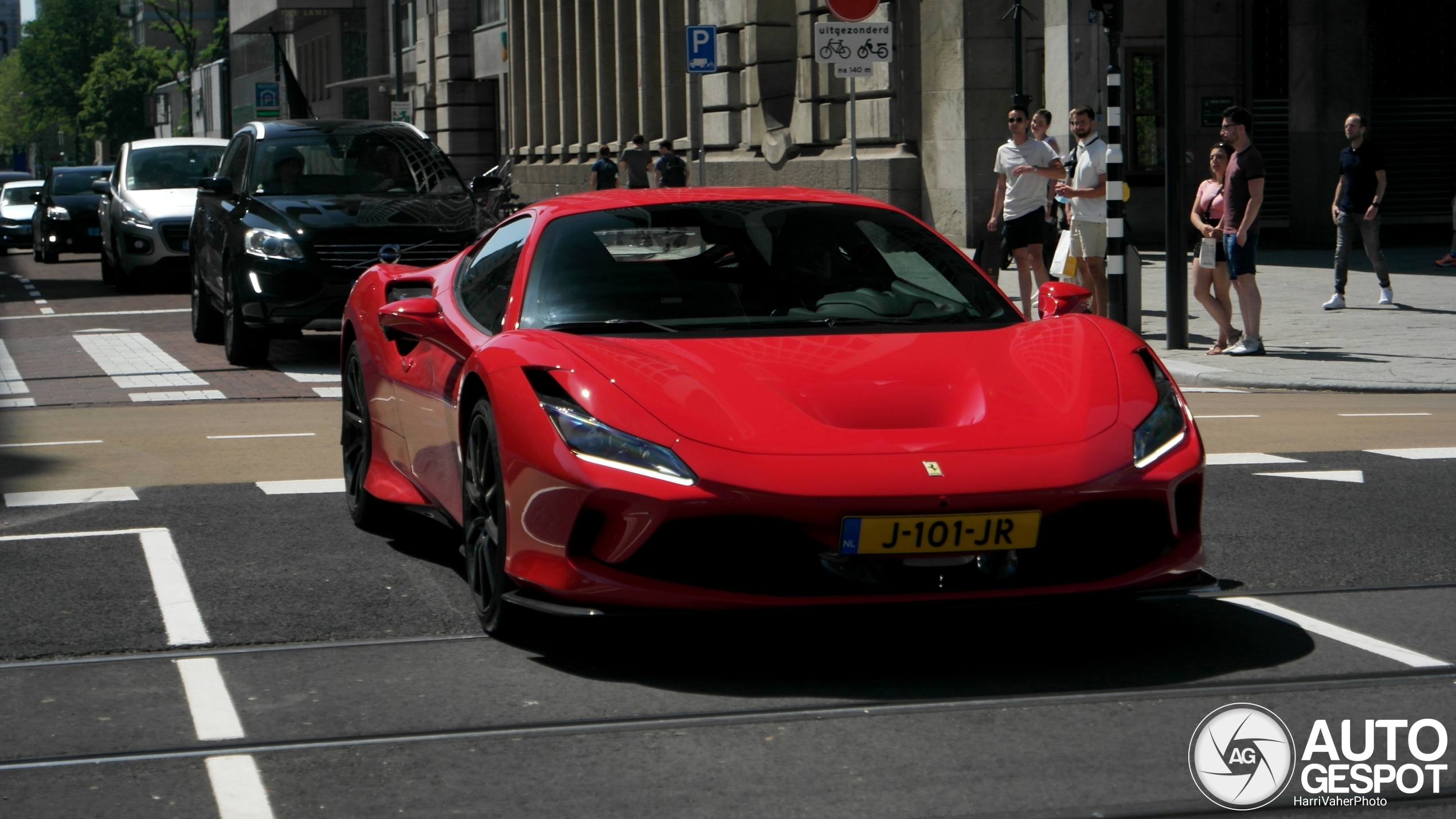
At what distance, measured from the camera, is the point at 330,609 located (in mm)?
5953

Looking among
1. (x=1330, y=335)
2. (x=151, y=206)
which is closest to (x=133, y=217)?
(x=151, y=206)

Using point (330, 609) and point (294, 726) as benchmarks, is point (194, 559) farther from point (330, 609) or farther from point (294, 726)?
point (294, 726)

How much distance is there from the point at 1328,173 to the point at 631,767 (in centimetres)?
2525

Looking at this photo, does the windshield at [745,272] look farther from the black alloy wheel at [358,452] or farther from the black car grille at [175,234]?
the black car grille at [175,234]

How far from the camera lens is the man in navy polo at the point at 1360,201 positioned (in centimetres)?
1767

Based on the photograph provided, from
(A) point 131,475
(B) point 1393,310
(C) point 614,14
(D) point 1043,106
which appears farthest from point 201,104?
(A) point 131,475

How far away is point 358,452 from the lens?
7.52m

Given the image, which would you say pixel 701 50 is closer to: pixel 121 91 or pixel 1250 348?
pixel 1250 348

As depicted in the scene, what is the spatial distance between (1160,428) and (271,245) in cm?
993

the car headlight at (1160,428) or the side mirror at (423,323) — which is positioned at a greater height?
the side mirror at (423,323)

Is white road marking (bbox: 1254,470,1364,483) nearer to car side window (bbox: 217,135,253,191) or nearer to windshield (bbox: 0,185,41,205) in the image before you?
car side window (bbox: 217,135,253,191)

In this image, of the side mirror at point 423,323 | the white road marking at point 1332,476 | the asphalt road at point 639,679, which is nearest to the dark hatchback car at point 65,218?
the asphalt road at point 639,679

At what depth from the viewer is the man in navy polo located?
696 inches

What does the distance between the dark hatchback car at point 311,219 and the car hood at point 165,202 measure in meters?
6.82
